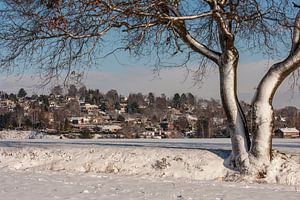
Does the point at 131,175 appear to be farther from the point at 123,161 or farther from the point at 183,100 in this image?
the point at 183,100

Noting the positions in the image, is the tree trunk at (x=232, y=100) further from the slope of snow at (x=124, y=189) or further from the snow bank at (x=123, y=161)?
the slope of snow at (x=124, y=189)

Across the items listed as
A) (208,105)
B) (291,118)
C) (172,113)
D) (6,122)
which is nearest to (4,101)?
(6,122)

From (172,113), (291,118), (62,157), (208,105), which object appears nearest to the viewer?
(62,157)

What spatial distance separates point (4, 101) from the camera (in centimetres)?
10131

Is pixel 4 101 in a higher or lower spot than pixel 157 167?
higher

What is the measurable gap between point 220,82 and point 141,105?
3801 inches

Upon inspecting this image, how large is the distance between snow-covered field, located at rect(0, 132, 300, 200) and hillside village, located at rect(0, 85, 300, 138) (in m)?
42.8

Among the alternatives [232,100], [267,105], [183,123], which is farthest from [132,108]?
[267,105]

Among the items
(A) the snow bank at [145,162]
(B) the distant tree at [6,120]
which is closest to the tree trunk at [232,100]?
(A) the snow bank at [145,162]

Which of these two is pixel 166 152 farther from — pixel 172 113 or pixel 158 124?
pixel 172 113

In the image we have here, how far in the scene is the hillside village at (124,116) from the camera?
67.9 meters

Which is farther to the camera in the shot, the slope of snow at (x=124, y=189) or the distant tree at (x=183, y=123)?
the distant tree at (x=183, y=123)

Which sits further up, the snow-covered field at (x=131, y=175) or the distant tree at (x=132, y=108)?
the distant tree at (x=132, y=108)

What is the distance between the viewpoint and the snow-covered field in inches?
396
